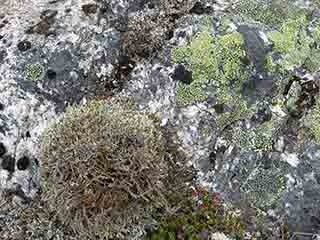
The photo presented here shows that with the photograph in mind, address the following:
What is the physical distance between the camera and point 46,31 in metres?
6.36

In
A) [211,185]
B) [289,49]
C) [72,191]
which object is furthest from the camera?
[289,49]

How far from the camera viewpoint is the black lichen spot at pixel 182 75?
6.04m

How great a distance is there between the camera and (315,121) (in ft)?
19.2

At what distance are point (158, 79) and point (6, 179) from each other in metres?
1.70

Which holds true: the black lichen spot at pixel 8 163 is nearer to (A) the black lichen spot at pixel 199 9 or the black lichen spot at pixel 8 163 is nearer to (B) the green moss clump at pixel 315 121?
(A) the black lichen spot at pixel 199 9

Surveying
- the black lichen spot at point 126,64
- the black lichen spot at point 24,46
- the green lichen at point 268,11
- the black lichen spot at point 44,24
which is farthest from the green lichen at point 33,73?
the green lichen at point 268,11

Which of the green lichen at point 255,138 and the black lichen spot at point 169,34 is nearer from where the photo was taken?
the green lichen at point 255,138

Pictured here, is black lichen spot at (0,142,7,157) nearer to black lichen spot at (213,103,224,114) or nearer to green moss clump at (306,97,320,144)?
black lichen spot at (213,103,224,114)

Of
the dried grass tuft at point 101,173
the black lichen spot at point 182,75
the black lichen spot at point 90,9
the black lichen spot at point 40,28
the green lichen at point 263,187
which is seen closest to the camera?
the dried grass tuft at point 101,173

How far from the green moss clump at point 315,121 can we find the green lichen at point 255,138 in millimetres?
363

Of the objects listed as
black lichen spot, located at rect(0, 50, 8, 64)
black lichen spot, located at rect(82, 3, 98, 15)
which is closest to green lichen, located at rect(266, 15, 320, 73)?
black lichen spot, located at rect(82, 3, 98, 15)

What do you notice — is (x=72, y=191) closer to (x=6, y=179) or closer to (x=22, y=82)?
(x=6, y=179)

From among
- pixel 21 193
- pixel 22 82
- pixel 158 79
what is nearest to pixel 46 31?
pixel 22 82

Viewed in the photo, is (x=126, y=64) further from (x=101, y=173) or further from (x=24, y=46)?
(x=101, y=173)
